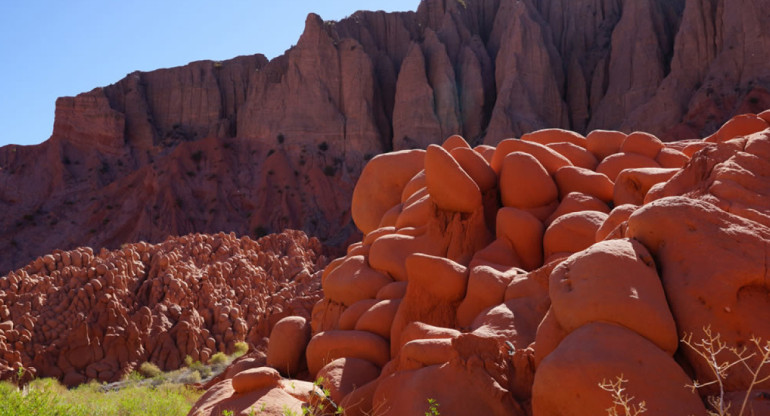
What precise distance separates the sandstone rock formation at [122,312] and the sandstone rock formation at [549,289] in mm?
7485

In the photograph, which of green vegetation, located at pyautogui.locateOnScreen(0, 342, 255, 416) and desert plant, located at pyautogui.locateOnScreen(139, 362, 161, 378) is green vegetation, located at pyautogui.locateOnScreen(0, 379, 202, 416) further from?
desert plant, located at pyautogui.locateOnScreen(139, 362, 161, 378)

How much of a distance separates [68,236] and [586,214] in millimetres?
41826

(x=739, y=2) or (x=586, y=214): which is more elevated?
(x=739, y=2)

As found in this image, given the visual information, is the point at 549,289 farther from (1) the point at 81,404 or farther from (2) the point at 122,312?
(2) the point at 122,312

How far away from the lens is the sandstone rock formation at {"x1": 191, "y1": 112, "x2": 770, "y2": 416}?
4.83 metres

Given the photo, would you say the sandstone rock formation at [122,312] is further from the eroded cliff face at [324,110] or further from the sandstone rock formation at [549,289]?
the eroded cliff face at [324,110]

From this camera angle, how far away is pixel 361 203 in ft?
Answer: 40.4

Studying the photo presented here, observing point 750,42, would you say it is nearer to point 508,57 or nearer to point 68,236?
point 508,57

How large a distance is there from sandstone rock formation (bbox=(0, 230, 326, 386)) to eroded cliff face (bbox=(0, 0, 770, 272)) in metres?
15.3

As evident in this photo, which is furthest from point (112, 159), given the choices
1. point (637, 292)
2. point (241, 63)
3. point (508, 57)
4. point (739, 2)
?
point (637, 292)

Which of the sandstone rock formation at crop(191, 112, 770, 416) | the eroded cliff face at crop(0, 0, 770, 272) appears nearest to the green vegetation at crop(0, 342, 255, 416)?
the sandstone rock formation at crop(191, 112, 770, 416)

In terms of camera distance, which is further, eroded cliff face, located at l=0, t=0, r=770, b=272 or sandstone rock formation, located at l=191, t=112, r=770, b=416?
eroded cliff face, located at l=0, t=0, r=770, b=272

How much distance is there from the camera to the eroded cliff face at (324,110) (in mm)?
36344

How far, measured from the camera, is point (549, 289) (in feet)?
18.2
